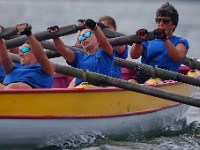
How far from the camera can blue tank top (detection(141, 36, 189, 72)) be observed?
41.4 feet

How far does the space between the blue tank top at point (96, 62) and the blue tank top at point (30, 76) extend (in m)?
0.92

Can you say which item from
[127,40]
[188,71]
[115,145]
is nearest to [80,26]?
[127,40]

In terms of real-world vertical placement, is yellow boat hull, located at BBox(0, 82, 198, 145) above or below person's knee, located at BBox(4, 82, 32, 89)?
below

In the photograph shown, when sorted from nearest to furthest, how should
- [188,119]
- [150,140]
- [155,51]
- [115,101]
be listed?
[115,101] < [150,140] < [155,51] < [188,119]

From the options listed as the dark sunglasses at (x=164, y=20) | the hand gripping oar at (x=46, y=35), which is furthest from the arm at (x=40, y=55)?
the dark sunglasses at (x=164, y=20)

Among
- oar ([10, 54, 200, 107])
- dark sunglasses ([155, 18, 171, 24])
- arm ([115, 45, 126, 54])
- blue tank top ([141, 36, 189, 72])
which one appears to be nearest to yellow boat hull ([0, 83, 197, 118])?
oar ([10, 54, 200, 107])

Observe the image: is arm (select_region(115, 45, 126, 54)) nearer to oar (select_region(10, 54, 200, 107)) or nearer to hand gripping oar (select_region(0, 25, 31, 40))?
oar (select_region(10, 54, 200, 107))

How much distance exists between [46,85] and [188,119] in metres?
3.82

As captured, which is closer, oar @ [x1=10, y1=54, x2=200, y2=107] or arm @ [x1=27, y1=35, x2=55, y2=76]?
arm @ [x1=27, y1=35, x2=55, y2=76]

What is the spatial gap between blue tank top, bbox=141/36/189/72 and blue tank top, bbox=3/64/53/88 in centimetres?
243

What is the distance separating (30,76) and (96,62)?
1202 millimetres

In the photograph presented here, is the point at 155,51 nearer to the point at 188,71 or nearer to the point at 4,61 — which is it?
the point at 188,71

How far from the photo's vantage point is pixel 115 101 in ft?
36.2

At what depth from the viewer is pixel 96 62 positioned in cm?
1146
